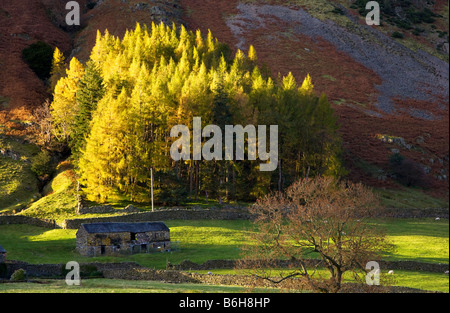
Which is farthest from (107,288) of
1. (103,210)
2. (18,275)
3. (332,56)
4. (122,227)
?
(332,56)

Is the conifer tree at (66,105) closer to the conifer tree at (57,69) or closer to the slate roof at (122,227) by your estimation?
the conifer tree at (57,69)

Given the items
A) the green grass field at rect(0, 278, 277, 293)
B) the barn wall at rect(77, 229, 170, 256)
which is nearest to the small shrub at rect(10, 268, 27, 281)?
the green grass field at rect(0, 278, 277, 293)

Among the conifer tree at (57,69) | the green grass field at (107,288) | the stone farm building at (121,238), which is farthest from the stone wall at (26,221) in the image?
the conifer tree at (57,69)

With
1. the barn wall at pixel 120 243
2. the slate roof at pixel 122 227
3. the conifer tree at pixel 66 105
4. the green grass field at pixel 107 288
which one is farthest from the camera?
the conifer tree at pixel 66 105

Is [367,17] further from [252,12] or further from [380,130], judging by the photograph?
[380,130]

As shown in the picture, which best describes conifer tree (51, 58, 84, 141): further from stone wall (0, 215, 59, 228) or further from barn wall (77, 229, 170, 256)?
barn wall (77, 229, 170, 256)

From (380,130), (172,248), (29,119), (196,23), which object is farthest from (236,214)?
(196,23)

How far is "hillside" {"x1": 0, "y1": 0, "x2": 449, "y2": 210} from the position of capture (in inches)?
4107

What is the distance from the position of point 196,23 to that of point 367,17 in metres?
49.2

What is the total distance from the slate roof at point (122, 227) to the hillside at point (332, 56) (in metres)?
35.9

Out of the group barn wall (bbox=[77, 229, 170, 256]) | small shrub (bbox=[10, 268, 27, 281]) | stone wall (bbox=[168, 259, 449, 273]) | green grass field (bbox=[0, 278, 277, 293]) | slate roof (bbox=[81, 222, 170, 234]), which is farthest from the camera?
slate roof (bbox=[81, 222, 170, 234])

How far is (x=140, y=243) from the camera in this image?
60.5 metres

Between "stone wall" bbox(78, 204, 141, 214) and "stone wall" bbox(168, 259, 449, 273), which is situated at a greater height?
"stone wall" bbox(78, 204, 141, 214)

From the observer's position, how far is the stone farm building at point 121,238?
58.3 m
